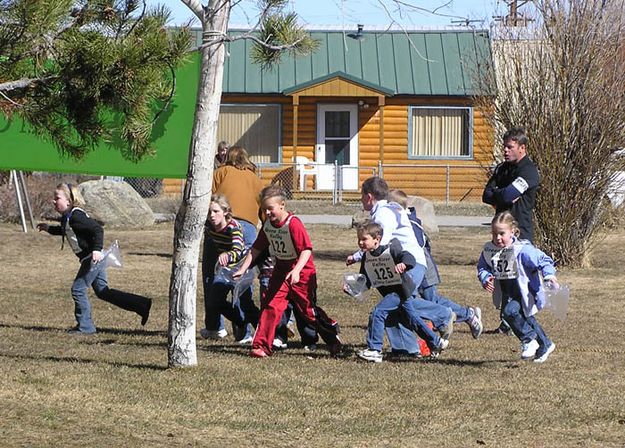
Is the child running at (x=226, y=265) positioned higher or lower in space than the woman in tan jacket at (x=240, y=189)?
lower

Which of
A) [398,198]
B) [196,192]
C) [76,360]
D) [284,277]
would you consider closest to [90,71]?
[196,192]

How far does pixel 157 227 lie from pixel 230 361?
15.5 m

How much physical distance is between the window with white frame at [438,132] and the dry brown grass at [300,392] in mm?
21517

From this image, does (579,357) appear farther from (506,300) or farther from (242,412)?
(242,412)

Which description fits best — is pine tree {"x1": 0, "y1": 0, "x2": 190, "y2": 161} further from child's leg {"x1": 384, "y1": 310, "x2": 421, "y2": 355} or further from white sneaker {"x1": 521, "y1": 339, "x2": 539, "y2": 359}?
white sneaker {"x1": 521, "y1": 339, "x2": 539, "y2": 359}

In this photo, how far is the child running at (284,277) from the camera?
9.81 metres

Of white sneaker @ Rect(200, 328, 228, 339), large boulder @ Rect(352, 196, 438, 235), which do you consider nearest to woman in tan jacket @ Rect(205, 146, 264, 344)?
white sneaker @ Rect(200, 328, 228, 339)

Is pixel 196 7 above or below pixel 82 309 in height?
above

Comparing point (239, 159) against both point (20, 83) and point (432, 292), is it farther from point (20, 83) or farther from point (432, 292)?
point (20, 83)

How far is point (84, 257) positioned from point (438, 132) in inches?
933

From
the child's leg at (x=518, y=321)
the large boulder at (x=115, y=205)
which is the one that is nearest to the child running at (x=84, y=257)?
the child's leg at (x=518, y=321)

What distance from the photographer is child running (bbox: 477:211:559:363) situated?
9.49 metres

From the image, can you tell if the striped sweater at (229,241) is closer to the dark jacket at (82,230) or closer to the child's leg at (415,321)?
the dark jacket at (82,230)

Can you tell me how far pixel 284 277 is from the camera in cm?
997
